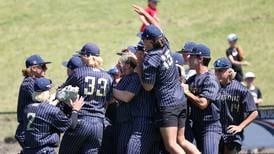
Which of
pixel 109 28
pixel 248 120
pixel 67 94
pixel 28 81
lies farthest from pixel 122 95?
pixel 109 28

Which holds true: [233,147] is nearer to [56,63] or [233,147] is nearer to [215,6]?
[56,63]

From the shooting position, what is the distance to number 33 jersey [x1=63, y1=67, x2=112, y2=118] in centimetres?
1167

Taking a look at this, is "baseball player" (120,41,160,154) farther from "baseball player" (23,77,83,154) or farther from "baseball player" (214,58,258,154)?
"baseball player" (214,58,258,154)

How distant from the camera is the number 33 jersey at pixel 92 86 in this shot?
11672mm

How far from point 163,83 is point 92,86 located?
1234 millimetres

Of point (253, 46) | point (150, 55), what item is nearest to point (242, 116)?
point (150, 55)

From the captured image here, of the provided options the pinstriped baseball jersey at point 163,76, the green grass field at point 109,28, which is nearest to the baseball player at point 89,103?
the pinstriped baseball jersey at point 163,76

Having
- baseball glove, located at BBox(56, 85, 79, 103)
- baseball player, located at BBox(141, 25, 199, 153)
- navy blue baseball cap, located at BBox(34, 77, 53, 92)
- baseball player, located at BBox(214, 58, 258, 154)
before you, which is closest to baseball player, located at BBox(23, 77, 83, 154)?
navy blue baseball cap, located at BBox(34, 77, 53, 92)

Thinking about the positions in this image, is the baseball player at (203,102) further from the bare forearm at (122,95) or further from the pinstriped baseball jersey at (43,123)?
the pinstriped baseball jersey at (43,123)

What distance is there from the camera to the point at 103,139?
1246 cm

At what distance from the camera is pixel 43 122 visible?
11250 mm

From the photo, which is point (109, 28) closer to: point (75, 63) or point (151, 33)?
point (75, 63)

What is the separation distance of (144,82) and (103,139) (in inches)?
76.2

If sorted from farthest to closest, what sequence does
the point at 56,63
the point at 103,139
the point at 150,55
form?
the point at 56,63
the point at 103,139
the point at 150,55
